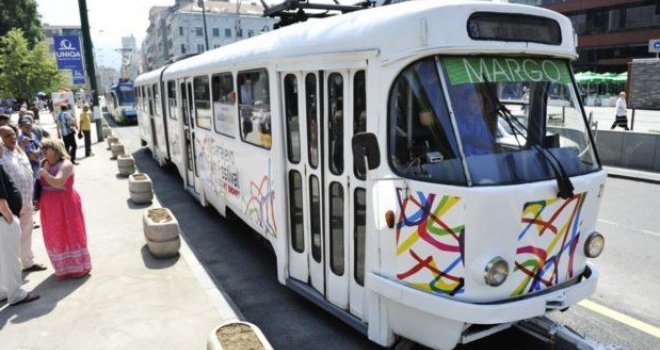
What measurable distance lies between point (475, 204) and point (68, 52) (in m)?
21.8

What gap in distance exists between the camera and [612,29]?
5016 cm

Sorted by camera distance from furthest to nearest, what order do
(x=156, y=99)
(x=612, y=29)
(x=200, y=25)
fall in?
(x=200, y=25) < (x=612, y=29) < (x=156, y=99)

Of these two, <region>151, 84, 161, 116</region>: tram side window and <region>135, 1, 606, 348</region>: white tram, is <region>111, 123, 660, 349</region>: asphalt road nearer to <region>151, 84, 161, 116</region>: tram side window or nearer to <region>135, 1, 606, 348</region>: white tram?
<region>135, 1, 606, 348</region>: white tram

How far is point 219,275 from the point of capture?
22.3ft

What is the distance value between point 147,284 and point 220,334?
2408mm

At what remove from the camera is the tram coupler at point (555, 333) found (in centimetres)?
383

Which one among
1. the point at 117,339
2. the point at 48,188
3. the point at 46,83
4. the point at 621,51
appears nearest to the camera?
the point at 117,339

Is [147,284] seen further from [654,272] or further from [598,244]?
[654,272]

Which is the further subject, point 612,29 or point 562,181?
point 612,29

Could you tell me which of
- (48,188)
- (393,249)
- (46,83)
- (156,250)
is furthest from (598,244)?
(46,83)

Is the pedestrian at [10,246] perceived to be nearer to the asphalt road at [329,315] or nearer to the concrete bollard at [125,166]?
the asphalt road at [329,315]

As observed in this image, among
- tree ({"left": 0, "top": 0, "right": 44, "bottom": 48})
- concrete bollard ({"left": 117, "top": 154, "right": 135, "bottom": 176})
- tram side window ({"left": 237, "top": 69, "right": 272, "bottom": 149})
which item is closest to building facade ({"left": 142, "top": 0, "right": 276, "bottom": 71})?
tree ({"left": 0, "top": 0, "right": 44, "bottom": 48})

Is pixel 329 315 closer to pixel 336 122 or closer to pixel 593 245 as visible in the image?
pixel 336 122

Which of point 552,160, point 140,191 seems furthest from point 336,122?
point 140,191
